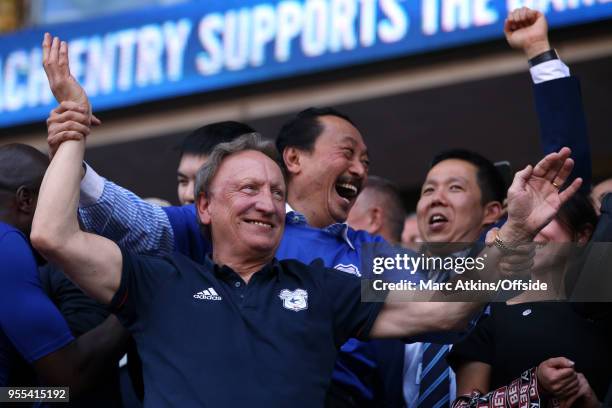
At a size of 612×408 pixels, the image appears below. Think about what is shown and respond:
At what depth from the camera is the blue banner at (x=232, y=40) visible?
817 cm

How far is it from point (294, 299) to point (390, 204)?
99.5 inches

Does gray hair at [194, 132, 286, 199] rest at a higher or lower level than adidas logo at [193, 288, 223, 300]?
higher

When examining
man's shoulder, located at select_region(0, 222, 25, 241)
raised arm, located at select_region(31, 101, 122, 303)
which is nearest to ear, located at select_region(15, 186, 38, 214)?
man's shoulder, located at select_region(0, 222, 25, 241)

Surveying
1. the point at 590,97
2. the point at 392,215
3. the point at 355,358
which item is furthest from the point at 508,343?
the point at 590,97

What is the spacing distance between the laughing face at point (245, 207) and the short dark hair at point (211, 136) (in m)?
0.87

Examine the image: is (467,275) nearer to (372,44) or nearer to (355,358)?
(355,358)

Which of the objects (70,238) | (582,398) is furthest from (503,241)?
(70,238)

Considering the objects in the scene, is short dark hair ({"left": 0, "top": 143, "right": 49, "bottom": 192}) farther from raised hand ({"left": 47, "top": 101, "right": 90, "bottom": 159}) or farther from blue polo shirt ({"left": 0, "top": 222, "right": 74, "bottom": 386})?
raised hand ({"left": 47, "top": 101, "right": 90, "bottom": 159})

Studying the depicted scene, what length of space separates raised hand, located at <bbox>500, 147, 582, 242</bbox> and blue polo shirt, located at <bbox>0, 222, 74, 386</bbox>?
140 centimetres

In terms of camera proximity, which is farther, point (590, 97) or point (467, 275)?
point (590, 97)

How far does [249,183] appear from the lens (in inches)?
142

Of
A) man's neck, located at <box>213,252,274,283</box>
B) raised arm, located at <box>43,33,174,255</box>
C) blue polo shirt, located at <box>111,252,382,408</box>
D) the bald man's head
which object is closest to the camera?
blue polo shirt, located at <box>111,252,382,408</box>

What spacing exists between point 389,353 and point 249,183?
1104mm

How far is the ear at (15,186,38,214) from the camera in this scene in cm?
377
